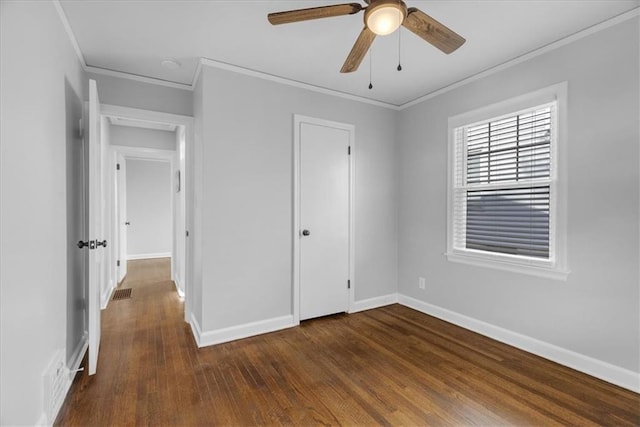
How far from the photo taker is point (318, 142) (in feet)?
11.2

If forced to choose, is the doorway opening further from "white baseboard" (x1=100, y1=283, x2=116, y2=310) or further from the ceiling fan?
the ceiling fan

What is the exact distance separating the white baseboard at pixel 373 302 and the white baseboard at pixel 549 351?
0.46 metres

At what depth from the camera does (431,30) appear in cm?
173

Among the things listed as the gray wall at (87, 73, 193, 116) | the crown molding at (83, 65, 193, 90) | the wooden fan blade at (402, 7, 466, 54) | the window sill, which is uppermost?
the crown molding at (83, 65, 193, 90)

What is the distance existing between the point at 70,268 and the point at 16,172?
3.99 ft

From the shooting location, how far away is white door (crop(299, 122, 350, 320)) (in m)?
3.35

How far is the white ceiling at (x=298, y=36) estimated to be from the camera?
2.07 meters

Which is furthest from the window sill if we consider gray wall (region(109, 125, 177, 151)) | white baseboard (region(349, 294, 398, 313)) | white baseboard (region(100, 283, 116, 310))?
gray wall (region(109, 125, 177, 151))

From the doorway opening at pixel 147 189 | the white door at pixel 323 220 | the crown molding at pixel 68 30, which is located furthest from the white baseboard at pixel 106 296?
the crown molding at pixel 68 30

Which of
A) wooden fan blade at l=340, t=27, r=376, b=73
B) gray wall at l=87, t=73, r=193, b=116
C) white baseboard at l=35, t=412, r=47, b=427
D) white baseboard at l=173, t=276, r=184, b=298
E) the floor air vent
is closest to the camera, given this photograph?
white baseboard at l=35, t=412, r=47, b=427

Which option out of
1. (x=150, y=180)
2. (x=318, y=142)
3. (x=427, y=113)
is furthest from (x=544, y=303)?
(x=150, y=180)

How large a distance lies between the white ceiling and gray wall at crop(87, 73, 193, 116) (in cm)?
12

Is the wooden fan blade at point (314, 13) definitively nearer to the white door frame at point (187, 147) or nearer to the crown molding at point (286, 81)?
the crown molding at point (286, 81)

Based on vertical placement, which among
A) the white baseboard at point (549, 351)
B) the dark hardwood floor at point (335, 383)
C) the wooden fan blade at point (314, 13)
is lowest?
the dark hardwood floor at point (335, 383)
